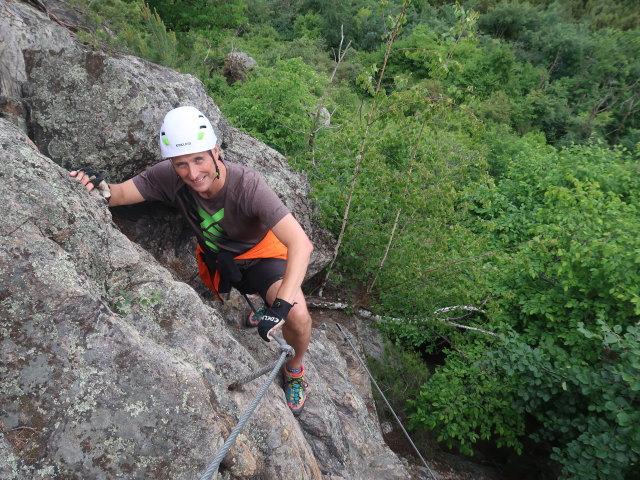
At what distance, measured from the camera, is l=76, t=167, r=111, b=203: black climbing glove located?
2977 mm

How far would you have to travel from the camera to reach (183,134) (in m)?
2.82

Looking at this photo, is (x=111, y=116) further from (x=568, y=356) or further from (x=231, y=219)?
(x=568, y=356)

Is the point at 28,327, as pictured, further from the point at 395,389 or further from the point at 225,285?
the point at 395,389

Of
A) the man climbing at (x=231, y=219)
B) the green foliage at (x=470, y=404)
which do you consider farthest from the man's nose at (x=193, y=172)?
the green foliage at (x=470, y=404)

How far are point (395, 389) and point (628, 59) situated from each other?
31.9 metres

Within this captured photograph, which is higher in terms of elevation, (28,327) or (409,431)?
(28,327)

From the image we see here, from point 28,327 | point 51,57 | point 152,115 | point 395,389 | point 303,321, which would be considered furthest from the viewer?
point 395,389

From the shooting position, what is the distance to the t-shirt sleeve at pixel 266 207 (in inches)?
114

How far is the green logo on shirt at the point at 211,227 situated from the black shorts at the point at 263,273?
345 mm

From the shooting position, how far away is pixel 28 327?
190cm

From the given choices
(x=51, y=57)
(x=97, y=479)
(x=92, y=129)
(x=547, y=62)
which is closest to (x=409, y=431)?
(x=97, y=479)

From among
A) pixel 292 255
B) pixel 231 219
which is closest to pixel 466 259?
pixel 292 255

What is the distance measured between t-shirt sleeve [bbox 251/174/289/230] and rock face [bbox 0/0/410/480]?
748 millimetres

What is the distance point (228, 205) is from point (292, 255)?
669mm
